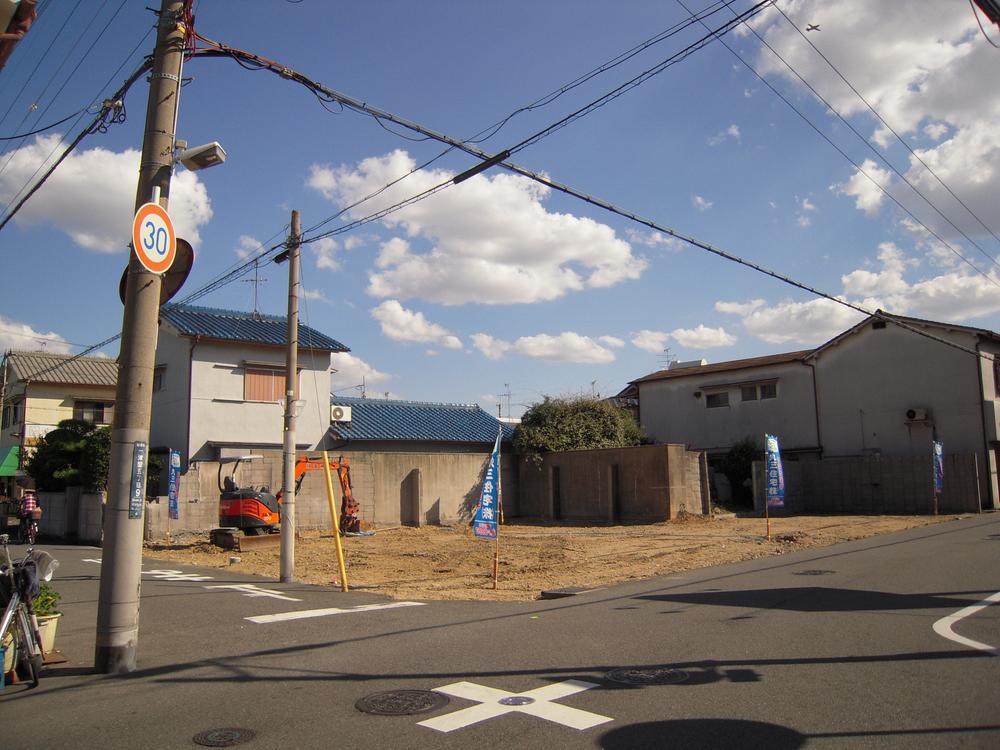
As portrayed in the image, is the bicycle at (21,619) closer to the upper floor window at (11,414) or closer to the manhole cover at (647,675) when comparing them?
the manhole cover at (647,675)

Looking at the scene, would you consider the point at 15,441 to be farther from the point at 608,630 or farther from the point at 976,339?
the point at 976,339

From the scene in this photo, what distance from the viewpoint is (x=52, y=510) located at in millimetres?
25672

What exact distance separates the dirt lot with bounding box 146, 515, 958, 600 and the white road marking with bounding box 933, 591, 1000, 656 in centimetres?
546

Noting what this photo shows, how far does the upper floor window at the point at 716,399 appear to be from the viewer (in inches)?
1501

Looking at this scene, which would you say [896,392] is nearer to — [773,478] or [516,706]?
[773,478]

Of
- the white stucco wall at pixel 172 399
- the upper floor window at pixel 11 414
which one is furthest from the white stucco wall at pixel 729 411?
the upper floor window at pixel 11 414

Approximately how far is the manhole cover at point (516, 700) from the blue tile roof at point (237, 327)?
21949 millimetres

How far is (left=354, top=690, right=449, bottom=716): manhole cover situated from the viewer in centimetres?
551

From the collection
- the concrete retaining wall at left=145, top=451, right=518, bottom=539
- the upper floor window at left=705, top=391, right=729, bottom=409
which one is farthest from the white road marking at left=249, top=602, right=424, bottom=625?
the upper floor window at left=705, top=391, right=729, bottom=409

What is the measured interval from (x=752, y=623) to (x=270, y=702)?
17.4ft

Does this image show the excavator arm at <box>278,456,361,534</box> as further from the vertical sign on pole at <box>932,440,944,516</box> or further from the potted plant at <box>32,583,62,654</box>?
Answer: the vertical sign on pole at <box>932,440,944,516</box>

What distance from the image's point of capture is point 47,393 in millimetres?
35281

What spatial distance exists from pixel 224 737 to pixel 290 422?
910 cm

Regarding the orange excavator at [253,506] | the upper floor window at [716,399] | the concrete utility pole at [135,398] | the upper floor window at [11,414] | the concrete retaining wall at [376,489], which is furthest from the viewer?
the upper floor window at [716,399]
